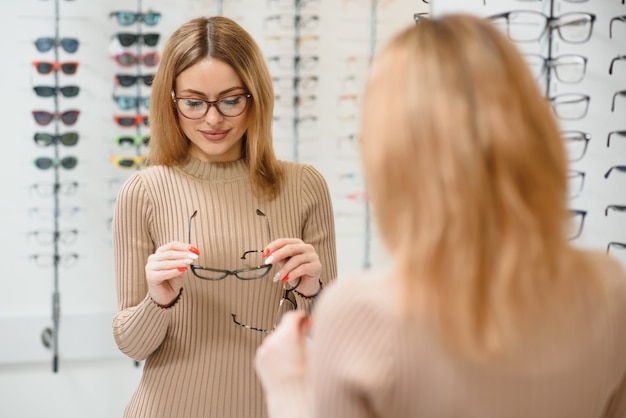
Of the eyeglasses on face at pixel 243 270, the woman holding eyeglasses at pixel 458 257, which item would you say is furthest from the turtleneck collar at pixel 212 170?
the woman holding eyeglasses at pixel 458 257

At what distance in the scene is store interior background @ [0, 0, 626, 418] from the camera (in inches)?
140

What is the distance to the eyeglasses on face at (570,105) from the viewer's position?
2.15m

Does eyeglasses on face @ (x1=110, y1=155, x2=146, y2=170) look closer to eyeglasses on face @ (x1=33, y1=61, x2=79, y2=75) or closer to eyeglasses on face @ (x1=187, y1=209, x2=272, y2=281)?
eyeglasses on face @ (x1=33, y1=61, x2=79, y2=75)

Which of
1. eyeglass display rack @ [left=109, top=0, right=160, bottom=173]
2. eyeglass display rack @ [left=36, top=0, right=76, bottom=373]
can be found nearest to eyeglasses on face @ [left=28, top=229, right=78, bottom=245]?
eyeglass display rack @ [left=36, top=0, right=76, bottom=373]

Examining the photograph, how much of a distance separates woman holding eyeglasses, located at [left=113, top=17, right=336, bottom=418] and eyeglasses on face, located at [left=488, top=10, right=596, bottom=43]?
74 cm

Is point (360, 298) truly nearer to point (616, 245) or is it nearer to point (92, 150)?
point (616, 245)

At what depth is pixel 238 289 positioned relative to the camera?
173cm

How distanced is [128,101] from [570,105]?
2296 mm

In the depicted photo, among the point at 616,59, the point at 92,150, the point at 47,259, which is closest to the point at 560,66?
the point at 616,59

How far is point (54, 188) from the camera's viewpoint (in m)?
3.61

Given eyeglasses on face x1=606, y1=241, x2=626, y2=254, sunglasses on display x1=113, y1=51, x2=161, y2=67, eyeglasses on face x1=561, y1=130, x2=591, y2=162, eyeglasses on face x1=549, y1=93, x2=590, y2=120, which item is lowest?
eyeglasses on face x1=606, y1=241, x2=626, y2=254

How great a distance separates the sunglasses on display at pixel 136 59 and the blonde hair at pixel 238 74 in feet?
6.31

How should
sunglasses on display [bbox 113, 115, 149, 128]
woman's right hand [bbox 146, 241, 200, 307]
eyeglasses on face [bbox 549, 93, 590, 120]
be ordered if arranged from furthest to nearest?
sunglasses on display [bbox 113, 115, 149, 128] < eyeglasses on face [bbox 549, 93, 590, 120] < woman's right hand [bbox 146, 241, 200, 307]

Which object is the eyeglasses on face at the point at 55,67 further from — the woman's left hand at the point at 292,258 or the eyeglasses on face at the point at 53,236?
the woman's left hand at the point at 292,258
